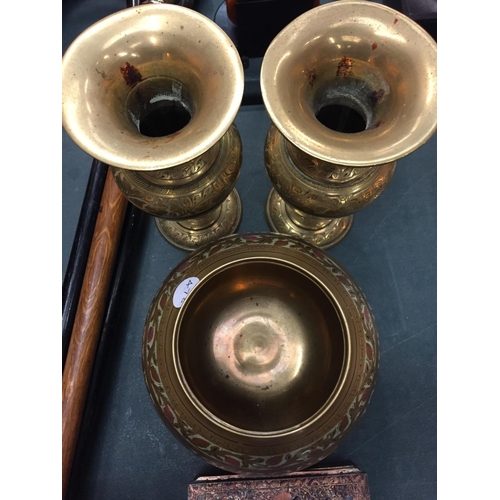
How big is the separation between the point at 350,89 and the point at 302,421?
0.62m

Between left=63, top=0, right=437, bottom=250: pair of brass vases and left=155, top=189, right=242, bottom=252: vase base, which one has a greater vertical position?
left=63, top=0, right=437, bottom=250: pair of brass vases

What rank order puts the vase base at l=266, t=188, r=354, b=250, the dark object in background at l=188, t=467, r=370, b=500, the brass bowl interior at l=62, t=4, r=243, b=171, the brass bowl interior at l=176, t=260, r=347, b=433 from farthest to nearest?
1. the vase base at l=266, t=188, r=354, b=250
2. the dark object in background at l=188, t=467, r=370, b=500
3. the brass bowl interior at l=176, t=260, r=347, b=433
4. the brass bowl interior at l=62, t=4, r=243, b=171

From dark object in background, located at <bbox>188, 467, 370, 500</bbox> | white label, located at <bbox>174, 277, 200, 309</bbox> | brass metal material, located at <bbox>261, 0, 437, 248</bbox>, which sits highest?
brass metal material, located at <bbox>261, 0, 437, 248</bbox>

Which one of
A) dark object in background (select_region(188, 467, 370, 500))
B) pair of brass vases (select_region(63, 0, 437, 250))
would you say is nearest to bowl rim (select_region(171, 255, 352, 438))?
pair of brass vases (select_region(63, 0, 437, 250))

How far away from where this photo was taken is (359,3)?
0.74 m

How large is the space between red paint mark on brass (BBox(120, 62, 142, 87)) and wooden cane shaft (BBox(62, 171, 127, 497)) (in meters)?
0.41

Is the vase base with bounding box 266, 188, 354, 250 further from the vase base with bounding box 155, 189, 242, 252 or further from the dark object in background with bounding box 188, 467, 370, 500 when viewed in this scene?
the dark object in background with bounding box 188, 467, 370, 500

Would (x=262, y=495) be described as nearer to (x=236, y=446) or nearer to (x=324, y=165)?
(x=236, y=446)

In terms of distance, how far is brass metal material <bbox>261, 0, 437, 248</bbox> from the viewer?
689 mm

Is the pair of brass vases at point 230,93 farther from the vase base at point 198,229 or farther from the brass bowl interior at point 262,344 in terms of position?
the vase base at point 198,229

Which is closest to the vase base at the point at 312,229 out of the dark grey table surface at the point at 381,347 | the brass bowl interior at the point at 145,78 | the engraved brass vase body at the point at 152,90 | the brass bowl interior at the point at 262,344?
the dark grey table surface at the point at 381,347

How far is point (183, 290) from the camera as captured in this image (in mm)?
768

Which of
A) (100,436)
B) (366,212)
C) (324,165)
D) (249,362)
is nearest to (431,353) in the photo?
(366,212)

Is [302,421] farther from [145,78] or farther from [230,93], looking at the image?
[145,78]
